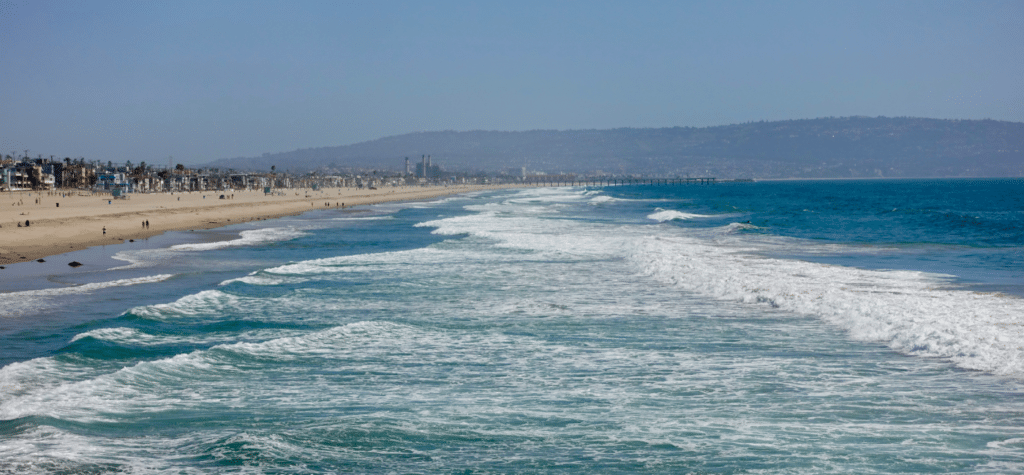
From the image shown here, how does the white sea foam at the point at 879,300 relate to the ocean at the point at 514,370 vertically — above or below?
above

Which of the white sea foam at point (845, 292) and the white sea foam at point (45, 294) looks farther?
the white sea foam at point (45, 294)

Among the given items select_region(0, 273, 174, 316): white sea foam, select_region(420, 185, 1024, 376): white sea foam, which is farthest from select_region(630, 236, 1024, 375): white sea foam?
select_region(0, 273, 174, 316): white sea foam

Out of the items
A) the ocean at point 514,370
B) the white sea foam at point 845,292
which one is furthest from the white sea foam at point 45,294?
the white sea foam at point 845,292

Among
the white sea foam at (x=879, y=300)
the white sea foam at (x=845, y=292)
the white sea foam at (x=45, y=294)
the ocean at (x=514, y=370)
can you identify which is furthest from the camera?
the white sea foam at (x=45, y=294)

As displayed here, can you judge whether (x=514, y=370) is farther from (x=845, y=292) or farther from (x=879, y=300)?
(x=845, y=292)

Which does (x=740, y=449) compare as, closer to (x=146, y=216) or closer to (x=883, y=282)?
(x=883, y=282)

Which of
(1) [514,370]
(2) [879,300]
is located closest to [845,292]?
(2) [879,300]

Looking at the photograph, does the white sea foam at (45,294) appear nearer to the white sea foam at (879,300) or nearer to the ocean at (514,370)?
the ocean at (514,370)

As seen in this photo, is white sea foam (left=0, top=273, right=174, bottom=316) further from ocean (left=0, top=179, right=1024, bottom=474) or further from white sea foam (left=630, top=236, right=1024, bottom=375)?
white sea foam (left=630, top=236, right=1024, bottom=375)

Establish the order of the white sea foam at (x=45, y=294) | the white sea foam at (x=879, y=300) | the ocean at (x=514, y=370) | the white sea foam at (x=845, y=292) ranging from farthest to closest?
the white sea foam at (x=45, y=294) < the white sea foam at (x=845, y=292) < the white sea foam at (x=879, y=300) < the ocean at (x=514, y=370)
